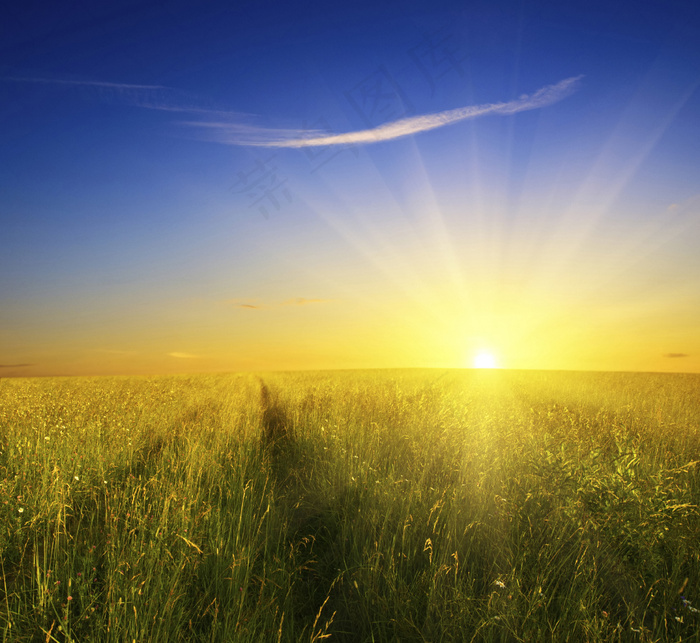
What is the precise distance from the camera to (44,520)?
12.2ft

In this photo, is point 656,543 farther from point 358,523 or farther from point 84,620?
point 84,620

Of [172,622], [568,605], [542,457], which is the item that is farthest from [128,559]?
[542,457]

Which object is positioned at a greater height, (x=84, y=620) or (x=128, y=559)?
(x=128, y=559)

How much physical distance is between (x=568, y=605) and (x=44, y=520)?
176 inches

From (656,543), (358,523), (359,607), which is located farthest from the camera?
(358,523)

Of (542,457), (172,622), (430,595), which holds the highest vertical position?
(542,457)

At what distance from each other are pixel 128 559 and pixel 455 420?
5.47 meters

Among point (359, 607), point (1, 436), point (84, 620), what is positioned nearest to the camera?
point (84, 620)

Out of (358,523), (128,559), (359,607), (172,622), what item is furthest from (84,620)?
(358,523)

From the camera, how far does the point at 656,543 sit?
315 centimetres

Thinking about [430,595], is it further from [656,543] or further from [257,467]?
[257,467]

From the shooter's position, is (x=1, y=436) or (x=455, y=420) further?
(x=455, y=420)

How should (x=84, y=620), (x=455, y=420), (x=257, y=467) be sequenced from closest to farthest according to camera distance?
(x=84, y=620) → (x=257, y=467) → (x=455, y=420)

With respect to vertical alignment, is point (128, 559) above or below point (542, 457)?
below
